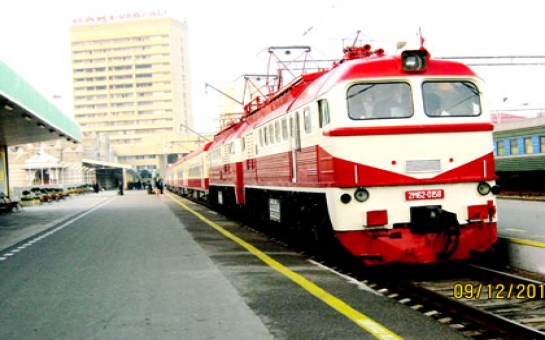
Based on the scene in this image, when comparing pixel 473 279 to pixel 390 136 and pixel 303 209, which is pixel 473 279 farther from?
pixel 303 209

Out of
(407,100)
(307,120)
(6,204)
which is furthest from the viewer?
(6,204)

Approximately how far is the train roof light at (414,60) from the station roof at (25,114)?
37.8ft

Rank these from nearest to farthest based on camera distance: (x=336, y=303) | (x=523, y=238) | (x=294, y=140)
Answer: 1. (x=336, y=303)
2. (x=294, y=140)
3. (x=523, y=238)

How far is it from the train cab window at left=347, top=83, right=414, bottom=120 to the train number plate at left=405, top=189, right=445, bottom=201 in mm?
1099

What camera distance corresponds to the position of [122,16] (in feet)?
478

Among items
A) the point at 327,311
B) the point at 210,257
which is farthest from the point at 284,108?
the point at 327,311

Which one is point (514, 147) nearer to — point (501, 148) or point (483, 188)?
point (501, 148)

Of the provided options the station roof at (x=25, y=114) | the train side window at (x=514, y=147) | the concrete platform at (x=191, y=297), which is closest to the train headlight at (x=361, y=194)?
the concrete platform at (x=191, y=297)

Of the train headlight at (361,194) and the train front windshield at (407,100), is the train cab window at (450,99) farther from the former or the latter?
the train headlight at (361,194)

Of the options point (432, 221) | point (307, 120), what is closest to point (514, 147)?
point (307, 120)

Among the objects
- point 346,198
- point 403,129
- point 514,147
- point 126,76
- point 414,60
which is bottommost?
point 346,198

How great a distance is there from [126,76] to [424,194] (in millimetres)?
141685
